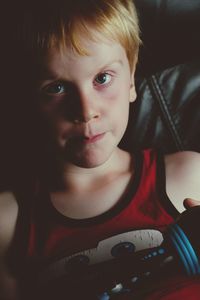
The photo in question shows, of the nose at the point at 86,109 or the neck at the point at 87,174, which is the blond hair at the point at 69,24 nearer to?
the nose at the point at 86,109

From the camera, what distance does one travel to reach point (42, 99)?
92 centimetres

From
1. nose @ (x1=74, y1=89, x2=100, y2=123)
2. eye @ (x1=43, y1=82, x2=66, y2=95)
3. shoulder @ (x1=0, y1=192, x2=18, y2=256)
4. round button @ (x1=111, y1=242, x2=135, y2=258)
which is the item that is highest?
eye @ (x1=43, y1=82, x2=66, y2=95)

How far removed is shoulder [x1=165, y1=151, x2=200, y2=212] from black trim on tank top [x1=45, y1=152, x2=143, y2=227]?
6 cm

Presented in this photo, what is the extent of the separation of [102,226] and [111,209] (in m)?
0.04

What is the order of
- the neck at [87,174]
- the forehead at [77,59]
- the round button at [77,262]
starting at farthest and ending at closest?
the neck at [87,174] < the round button at [77,262] < the forehead at [77,59]

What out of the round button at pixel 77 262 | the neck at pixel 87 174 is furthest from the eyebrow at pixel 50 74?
the round button at pixel 77 262

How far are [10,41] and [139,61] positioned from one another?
0.38 metres

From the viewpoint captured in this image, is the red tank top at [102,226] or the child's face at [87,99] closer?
the child's face at [87,99]

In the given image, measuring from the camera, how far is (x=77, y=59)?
84 cm

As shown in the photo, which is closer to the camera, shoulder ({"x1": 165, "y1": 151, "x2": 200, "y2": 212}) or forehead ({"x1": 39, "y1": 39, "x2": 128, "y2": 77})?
forehead ({"x1": 39, "y1": 39, "x2": 128, "y2": 77})

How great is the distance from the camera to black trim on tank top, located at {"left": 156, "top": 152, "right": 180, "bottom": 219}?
100 cm

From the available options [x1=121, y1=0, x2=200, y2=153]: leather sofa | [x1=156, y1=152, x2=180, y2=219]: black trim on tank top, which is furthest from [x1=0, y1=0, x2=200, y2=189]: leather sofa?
[x1=156, y1=152, x2=180, y2=219]: black trim on tank top

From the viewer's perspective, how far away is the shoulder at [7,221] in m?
1.02

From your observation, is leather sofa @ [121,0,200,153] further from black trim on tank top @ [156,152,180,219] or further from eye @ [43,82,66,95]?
eye @ [43,82,66,95]
